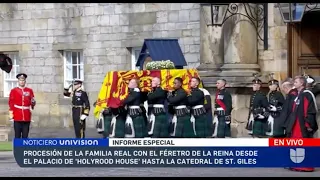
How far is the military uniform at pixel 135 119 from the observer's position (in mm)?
18891

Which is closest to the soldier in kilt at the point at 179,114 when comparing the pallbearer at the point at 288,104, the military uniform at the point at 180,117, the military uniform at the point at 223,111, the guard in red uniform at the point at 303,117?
the military uniform at the point at 180,117

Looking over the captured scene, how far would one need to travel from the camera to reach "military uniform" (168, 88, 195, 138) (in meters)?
18.6

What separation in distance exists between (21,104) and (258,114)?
4576 mm

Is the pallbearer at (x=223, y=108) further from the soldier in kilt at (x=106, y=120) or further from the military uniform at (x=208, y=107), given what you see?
the soldier in kilt at (x=106, y=120)

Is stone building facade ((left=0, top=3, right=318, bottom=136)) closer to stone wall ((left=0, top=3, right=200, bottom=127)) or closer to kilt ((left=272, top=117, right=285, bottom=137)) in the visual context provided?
stone wall ((left=0, top=3, right=200, bottom=127))

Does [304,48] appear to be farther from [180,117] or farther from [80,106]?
[80,106]

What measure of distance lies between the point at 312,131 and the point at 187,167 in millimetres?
2604

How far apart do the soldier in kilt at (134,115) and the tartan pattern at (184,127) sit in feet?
2.46

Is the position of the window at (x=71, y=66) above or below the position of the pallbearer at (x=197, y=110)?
above

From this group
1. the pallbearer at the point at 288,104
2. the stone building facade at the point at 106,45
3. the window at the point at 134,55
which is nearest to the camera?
the pallbearer at the point at 288,104

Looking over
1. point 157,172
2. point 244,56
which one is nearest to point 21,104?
→ point 157,172

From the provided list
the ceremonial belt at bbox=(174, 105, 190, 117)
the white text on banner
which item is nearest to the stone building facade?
the ceremonial belt at bbox=(174, 105, 190, 117)

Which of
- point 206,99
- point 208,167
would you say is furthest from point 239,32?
point 208,167

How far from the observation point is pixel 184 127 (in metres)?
18.7
